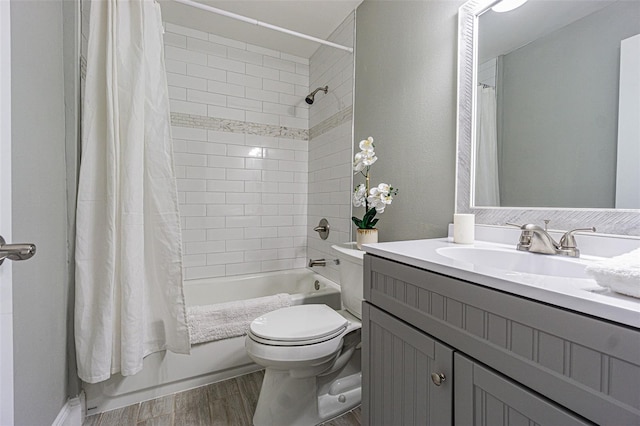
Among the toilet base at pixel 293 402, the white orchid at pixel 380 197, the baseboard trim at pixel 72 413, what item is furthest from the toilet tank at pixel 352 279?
the baseboard trim at pixel 72 413

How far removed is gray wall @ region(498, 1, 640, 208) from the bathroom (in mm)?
157

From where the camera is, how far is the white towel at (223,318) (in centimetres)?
158

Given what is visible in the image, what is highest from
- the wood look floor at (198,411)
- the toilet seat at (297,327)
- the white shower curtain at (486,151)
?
the white shower curtain at (486,151)

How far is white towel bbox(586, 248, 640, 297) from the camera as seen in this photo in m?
0.43

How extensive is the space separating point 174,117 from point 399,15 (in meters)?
1.73

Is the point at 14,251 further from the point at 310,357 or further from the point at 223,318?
the point at 223,318

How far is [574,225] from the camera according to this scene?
88 centimetres

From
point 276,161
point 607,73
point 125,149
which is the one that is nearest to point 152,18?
point 125,149

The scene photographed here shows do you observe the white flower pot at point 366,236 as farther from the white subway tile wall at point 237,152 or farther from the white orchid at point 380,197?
the white subway tile wall at point 237,152

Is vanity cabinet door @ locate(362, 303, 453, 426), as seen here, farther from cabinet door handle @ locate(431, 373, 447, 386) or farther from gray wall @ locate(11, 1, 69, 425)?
gray wall @ locate(11, 1, 69, 425)

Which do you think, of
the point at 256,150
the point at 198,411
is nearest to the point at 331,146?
the point at 256,150

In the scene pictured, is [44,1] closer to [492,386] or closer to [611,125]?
[492,386]

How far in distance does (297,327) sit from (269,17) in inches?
83.6

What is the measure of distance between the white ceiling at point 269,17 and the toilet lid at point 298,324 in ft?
6.46
